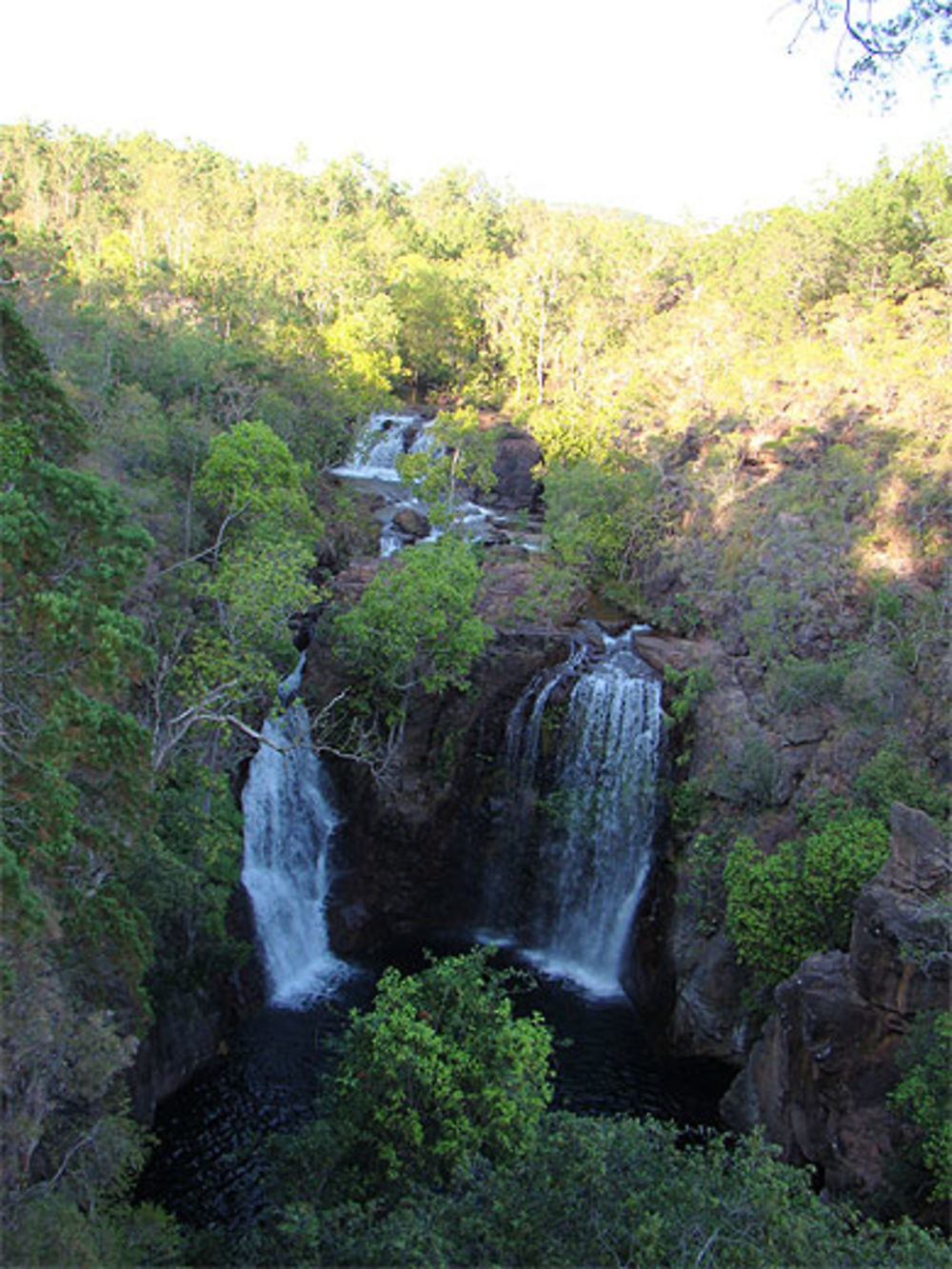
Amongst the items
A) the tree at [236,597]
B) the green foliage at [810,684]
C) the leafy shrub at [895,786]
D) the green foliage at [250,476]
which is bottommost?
the leafy shrub at [895,786]

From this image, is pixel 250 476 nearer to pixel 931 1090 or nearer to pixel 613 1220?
pixel 613 1220

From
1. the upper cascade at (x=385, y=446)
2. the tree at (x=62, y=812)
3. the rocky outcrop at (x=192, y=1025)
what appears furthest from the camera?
the upper cascade at (x=385, y=446)

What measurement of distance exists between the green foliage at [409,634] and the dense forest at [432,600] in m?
0.11

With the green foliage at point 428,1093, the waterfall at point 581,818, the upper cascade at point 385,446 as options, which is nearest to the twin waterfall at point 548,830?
the waterfall at point 581,818

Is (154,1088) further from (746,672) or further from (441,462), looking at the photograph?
(441,462)

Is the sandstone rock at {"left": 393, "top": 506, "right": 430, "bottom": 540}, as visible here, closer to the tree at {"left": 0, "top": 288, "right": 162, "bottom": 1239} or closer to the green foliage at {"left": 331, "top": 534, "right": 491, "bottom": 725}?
the green foliage at {"left": 331, "top": 534, "right": 491, "bottom": 725}

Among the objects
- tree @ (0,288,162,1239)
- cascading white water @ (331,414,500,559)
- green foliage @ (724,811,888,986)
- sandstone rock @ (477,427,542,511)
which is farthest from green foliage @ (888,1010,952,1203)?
sandstone rock @ (477,427,542,511)

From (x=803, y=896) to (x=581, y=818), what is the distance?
7.23m

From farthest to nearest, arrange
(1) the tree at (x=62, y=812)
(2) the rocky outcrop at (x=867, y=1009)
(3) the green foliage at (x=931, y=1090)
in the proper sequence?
(2) the rocky outcrop at (x=867, y=1009)
(3) the green foliage at (x=931, y=1090)
(1) the tree at (x=62, y=812)

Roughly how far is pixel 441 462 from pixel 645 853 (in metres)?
16.4

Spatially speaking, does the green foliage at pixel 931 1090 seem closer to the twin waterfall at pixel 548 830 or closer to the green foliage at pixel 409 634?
the twin waterfall at pixel 548 830

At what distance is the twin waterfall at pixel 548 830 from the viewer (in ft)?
75.6

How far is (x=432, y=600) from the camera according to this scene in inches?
910

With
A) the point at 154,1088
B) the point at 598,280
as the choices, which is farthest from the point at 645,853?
the point at 598,280
